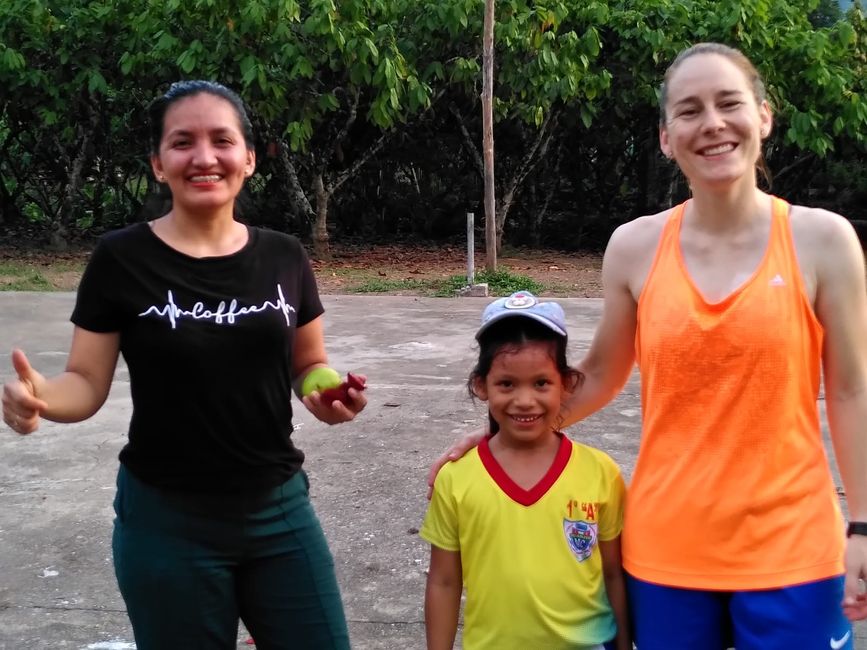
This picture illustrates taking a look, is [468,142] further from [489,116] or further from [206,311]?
[206,311]

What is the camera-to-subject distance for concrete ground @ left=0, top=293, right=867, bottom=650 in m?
3.31

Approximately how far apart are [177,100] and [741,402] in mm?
1261

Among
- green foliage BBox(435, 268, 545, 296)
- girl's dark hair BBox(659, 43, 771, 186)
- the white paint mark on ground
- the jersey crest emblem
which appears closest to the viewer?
girl's dark hair BBox(659, 43, 771, 186)

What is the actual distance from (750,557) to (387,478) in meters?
2.87

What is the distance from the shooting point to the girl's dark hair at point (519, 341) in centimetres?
215

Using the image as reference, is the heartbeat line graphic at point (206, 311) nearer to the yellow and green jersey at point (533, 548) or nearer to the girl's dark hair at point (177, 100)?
the girl's dark hair at point (177, 100)

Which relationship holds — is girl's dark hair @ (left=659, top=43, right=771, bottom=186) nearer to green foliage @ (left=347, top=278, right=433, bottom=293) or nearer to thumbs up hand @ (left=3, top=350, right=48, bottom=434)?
thumbs up hand @ (left=3, top=350, right=48, bottom=434)

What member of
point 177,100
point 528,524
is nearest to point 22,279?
point 177,100

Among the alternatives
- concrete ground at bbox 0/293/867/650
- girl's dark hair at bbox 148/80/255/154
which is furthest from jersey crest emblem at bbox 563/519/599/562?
concrete ground at bbox 0/293/867/650

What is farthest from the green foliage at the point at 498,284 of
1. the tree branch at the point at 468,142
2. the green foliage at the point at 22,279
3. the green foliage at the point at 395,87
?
the green foliage at the point at 22,279

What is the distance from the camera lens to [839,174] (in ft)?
45.4

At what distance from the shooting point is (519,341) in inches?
84.7

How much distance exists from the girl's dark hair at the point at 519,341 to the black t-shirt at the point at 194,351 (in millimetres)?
450

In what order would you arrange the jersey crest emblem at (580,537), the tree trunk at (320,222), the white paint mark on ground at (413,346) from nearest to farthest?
the jersey crest emblem at (580,537) → the white paint mark on ground at (413,346) → the tree trunk at (320,222)
